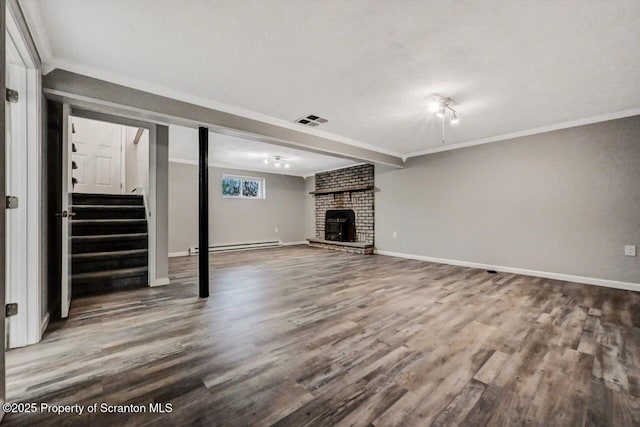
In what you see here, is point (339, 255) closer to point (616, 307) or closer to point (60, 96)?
point (616, 307)

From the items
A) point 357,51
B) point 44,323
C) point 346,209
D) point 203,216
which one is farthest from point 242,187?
point 357,51

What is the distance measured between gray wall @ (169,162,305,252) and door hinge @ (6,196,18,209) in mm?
4325

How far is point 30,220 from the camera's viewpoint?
1895mm

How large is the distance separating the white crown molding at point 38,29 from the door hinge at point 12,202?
1.10 m

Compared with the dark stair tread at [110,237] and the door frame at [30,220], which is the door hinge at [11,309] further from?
the dark stair tread at [110,237]

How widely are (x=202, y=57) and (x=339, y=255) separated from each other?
4.65 meters

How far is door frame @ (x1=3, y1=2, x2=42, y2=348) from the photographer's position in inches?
73.0

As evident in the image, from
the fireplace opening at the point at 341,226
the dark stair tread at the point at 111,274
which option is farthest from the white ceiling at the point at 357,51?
the fireplace opening at the point at 341,226

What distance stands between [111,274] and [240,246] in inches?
147

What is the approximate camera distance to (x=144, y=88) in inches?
98.5

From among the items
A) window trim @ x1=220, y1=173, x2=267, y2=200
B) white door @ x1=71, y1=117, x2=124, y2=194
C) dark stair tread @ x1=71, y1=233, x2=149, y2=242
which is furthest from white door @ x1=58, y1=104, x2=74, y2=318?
window trim @ x1=220, y1=173, x2=267, y2=200

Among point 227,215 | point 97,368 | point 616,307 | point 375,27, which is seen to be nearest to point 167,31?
point 375,27

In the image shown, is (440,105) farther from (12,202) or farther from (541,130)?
(12,202)

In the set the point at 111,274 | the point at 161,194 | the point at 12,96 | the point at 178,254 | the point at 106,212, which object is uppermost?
the point at 12,96
